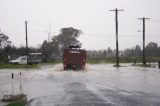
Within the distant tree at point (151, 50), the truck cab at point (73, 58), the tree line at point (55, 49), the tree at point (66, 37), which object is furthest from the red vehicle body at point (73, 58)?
the distant tree at point (151, 50)

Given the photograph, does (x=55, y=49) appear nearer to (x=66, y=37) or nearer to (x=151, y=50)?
(x=66, y=37)

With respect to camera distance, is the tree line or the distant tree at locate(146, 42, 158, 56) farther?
the distant tree at locate(146, 42, 158, 56)

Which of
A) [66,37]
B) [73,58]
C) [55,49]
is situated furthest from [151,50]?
[73,58]

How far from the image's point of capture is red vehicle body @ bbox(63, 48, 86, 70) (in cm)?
5266

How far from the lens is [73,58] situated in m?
52.7

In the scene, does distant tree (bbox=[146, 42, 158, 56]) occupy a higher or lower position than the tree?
lower

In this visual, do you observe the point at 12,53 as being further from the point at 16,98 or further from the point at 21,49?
the point at 16,98

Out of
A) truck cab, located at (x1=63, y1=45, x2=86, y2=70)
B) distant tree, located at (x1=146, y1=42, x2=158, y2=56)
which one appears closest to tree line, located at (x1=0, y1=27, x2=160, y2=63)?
distant tree, located at (x1=146, y1=42, x2=158, y2=56)

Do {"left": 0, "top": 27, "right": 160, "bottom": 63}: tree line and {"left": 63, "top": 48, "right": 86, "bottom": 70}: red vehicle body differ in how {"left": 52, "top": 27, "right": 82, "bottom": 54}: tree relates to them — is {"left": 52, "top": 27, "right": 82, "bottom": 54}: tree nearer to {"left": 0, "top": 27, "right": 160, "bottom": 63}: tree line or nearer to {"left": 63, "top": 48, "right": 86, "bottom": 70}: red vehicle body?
{"left": 0, "top": 27, "right": 160, "bottom": 63}: tree line

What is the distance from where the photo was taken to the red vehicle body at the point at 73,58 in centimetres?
5266

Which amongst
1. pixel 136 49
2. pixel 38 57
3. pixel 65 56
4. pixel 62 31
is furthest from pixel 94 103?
pixel 136 49

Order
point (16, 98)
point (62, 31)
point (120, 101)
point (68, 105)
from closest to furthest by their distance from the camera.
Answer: point (68, 105) → point (120, 101) → point (16, 98) → point (62, 31)

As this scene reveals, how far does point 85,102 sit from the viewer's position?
657 inches

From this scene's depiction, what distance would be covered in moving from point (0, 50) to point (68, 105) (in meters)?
82.1
